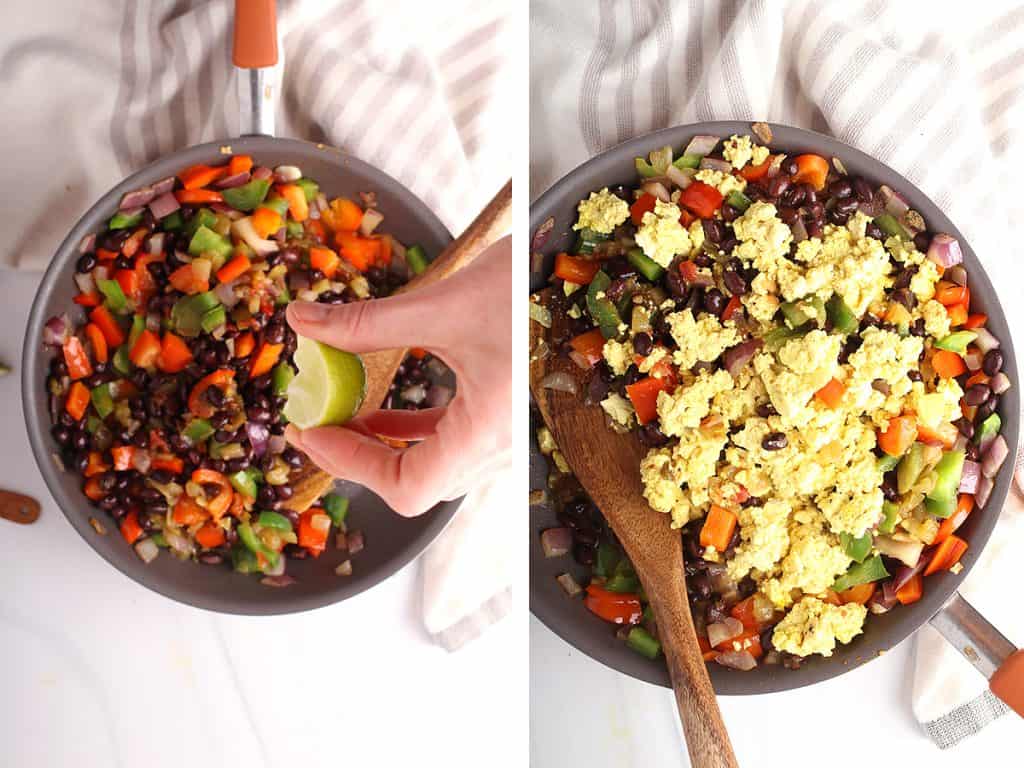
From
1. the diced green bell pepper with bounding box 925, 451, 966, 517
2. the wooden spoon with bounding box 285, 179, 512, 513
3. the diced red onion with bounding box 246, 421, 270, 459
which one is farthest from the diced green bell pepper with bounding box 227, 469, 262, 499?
the diced green bell pepper with bounding box 925, 451, 966, 517

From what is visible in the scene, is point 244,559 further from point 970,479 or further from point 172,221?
point 970,479

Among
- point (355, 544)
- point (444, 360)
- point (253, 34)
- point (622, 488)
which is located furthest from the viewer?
point (355, 544)

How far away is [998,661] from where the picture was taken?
0.53 metres

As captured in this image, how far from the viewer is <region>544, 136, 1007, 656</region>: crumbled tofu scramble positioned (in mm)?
557

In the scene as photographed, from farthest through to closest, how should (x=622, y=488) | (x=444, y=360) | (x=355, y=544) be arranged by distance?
(x=355, y=544), (x=622, y=488), (x=444, y=360)

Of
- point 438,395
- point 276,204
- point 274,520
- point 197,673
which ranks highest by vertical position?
point 276,204

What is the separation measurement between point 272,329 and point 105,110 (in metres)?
0.21

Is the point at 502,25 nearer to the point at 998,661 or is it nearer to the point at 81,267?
the point at 81,267

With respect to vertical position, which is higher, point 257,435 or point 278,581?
point 257,435

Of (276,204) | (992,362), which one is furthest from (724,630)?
(276,204)

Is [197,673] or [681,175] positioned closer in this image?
[681,175]

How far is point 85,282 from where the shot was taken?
71 centimetres

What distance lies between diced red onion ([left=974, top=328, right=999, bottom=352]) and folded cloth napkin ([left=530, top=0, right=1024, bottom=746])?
1.8 inches

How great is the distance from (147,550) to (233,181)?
27 cm
